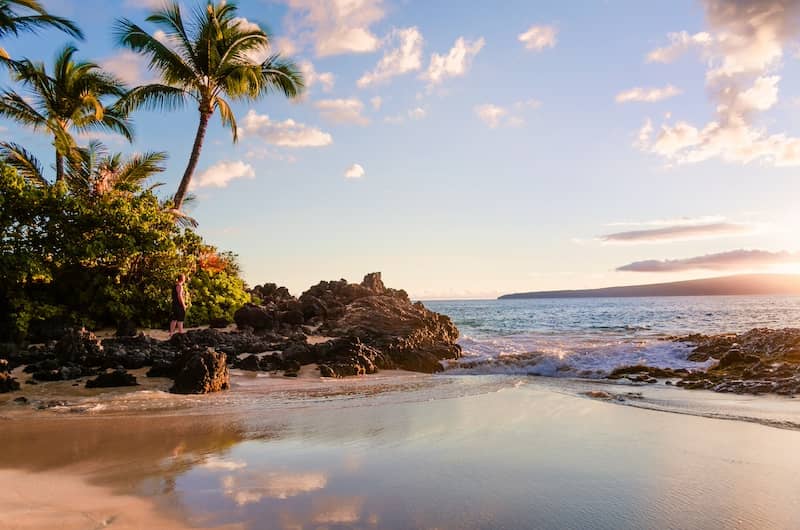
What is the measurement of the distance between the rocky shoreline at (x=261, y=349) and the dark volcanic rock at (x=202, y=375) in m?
0.02

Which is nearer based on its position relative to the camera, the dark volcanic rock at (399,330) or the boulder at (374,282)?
the dark volcanic rock at (399,330)

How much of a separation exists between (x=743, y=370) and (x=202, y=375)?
40.8ft

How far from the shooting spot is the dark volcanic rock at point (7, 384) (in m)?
9.09

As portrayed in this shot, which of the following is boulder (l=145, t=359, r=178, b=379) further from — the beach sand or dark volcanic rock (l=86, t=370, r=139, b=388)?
the beach sand

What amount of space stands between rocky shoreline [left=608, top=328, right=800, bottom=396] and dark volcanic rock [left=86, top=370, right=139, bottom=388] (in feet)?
35.6

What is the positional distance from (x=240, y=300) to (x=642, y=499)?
19651 mm

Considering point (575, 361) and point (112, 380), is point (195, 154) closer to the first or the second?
point (112, 380)

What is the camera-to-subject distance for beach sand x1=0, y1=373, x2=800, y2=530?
3830 millimetres

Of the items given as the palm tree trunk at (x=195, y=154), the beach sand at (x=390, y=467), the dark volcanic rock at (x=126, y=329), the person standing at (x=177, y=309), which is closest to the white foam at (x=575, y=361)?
the beach sand at (x=390, y=467)

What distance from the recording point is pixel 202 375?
9578 mm

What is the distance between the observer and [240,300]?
21.9 metres

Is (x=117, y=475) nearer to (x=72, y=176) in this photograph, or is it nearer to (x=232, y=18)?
(x=72, y=176)

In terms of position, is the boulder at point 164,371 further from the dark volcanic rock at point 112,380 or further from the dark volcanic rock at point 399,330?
the dark volcanic rock at point 399,330

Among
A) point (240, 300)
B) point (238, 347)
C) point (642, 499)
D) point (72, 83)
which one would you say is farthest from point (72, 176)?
point (642, 499)
